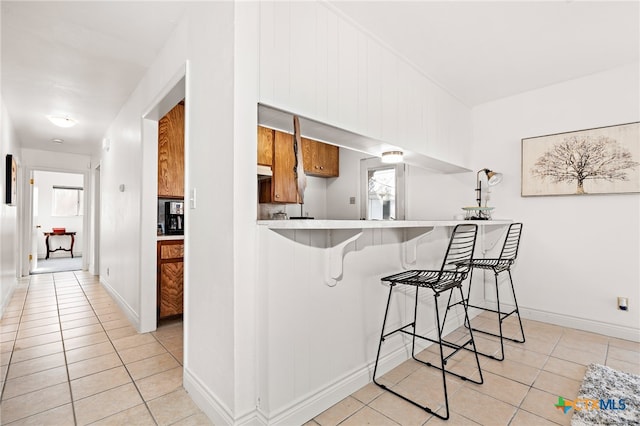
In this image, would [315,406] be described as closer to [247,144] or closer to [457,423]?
[457,423]

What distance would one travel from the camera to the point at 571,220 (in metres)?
3.09

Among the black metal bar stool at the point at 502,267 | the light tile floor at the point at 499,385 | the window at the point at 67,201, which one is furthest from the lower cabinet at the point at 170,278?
the window at the point at 67,201

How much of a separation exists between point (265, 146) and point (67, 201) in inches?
291

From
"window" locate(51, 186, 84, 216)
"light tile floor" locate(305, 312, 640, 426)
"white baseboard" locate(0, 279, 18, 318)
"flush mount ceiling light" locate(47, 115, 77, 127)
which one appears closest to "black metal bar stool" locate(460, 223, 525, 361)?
"light tile floor" locate(305, 312, 640, 426)

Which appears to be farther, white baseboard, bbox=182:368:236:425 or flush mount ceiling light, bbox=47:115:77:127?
flush mount ceiling light, bbox=47:115:77:127

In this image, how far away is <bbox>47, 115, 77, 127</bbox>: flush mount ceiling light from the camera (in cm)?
379

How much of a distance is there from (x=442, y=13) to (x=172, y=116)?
8.50ft

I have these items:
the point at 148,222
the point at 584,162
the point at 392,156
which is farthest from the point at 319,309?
the point at 584,162

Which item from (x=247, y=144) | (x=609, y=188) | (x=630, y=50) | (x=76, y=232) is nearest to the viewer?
(x=247, y=144)

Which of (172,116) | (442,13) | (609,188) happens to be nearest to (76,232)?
(172,116)

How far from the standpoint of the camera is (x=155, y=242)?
2.87 m

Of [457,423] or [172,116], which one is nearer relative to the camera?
[457,423]

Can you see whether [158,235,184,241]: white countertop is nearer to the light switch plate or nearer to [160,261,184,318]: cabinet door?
[160,261,184,318]: cabinet door

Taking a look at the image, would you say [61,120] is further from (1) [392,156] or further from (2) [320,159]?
(1) [392,156]
